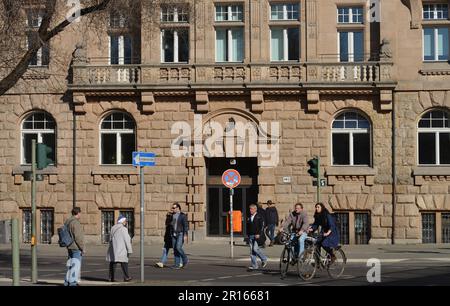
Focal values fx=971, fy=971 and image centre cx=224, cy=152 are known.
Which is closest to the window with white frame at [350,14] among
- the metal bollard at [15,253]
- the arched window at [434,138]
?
the arched window at [434,138]

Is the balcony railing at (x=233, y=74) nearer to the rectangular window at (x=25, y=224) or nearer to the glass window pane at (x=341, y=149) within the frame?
the glass window pane at (x=341, y=149)

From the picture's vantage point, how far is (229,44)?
39500 mm

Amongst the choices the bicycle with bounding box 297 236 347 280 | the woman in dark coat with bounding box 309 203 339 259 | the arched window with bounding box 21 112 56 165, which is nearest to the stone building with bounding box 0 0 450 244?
the arched window with bounding box 21 112 56 165

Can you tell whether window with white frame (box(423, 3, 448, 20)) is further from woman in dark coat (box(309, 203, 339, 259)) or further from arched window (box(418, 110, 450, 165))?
woman in dark coat (box(309, 203, 339, 259))

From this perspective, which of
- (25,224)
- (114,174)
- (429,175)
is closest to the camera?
(429,175)

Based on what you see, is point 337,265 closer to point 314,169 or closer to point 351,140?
point 314,169

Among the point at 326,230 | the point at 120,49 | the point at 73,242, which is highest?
the point at 120,49

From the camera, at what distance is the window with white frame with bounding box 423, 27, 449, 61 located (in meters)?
38.8

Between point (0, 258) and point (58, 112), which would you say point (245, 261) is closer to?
point (0, 258)

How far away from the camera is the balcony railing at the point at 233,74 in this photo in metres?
38.4

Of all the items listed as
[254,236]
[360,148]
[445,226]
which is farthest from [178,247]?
[445,226]

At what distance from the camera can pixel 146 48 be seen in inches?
1548

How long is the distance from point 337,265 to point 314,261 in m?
1.29
